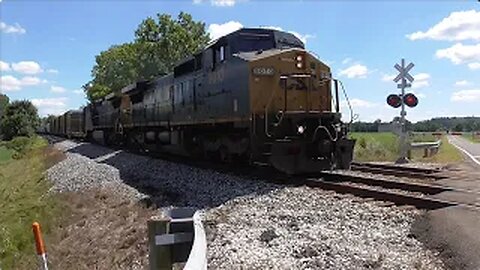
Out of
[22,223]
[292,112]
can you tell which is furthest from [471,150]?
[22,223]

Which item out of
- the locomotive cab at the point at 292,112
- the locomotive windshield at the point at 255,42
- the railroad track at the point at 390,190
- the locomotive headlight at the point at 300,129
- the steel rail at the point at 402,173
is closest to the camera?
the railroad track at the point at 390,190

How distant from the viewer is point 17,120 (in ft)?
292

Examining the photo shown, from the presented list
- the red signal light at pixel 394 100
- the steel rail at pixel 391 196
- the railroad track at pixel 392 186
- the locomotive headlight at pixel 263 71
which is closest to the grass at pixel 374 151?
the red signal light at pixel 394 100

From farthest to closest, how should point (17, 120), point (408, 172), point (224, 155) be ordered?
1. point (17, 120)
2. point (224, 155)
3. point (408, 172)

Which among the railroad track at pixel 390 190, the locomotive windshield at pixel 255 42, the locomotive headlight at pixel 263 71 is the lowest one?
the railroad track at pixel 390 190

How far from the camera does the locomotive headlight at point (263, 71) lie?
1202 cm

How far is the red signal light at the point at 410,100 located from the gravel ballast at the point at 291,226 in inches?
354

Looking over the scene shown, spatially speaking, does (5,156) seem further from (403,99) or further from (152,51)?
(403,99)

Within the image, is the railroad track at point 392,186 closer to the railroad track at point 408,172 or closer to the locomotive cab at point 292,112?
the railroad track at point 408,172

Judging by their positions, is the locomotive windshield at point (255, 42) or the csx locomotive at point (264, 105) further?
the locomotive windshield at point (255, 42)

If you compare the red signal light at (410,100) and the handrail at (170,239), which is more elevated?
the red signal light at (410,100)

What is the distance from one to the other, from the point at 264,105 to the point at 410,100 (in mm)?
8528

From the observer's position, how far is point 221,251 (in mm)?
6113

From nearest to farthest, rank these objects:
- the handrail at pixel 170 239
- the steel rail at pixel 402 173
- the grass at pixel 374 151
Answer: the handrail at pixel 170 239 → the steel rail at pixel 402 173 → the grass at pixel 374 151
